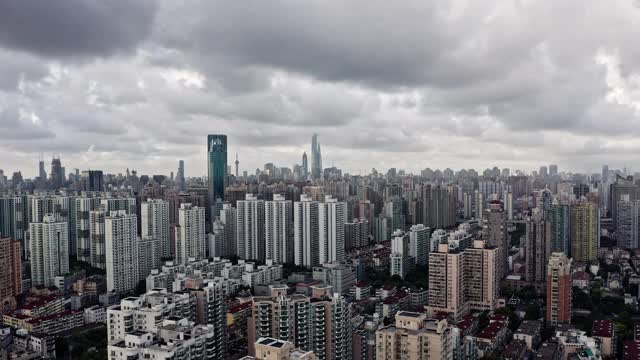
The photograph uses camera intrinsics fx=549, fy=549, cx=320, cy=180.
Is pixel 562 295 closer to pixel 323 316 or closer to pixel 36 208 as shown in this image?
pixel 323 316

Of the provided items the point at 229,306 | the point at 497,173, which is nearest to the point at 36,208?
the point at 229,306

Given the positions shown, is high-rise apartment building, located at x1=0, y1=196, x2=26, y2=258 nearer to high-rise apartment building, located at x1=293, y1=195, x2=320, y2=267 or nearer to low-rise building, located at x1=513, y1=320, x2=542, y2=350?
high-rise apartment building, located at x1=293, y1=195, x2=320, y2=267

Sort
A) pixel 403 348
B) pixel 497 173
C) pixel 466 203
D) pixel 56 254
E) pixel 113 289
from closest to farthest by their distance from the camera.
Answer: pixel 403 348, pixel 113 289, pixel 56 254, pixel 466 203, pixel 497 173

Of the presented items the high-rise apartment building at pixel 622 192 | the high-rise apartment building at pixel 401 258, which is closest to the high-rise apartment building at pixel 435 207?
the high-rise apartment building at pixel 622 192

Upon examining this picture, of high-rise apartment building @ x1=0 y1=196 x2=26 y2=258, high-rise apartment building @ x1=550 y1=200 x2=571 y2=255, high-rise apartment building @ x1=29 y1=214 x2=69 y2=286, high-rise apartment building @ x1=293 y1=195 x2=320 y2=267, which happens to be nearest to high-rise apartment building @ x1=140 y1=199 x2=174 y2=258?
high-rise apartment building @ x1=29 y1=214 x2=69 y2=286

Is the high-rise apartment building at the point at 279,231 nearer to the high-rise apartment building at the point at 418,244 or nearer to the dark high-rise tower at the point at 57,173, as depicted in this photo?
the high-rise apartment building at the point at 418,244

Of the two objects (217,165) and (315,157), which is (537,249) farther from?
(315,157)
